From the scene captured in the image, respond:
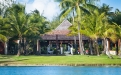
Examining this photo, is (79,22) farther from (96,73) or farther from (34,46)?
(96,73)

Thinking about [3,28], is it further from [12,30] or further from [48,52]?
[48,52]

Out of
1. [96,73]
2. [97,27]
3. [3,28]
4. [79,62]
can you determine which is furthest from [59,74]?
[3,28]

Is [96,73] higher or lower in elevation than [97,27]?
lower

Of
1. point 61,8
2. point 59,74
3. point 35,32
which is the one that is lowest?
point 59,74

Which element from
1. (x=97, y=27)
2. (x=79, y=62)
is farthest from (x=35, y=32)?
(x=79, y=62)

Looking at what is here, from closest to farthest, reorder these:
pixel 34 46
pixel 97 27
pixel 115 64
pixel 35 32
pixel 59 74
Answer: pixel 59 74 → pixel 115 64 → pixel 97 27 → pixel 35 32 → pixel 34 46

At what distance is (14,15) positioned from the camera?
161ft

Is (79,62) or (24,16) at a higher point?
(24,16)

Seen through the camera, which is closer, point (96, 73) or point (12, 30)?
point (96, 73)

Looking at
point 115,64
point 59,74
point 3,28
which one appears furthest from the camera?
point 3,28

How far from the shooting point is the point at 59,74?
29.4 metres

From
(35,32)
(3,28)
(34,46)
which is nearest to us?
(3,28)

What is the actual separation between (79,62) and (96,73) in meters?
8.29

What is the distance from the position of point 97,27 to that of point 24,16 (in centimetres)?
1149
